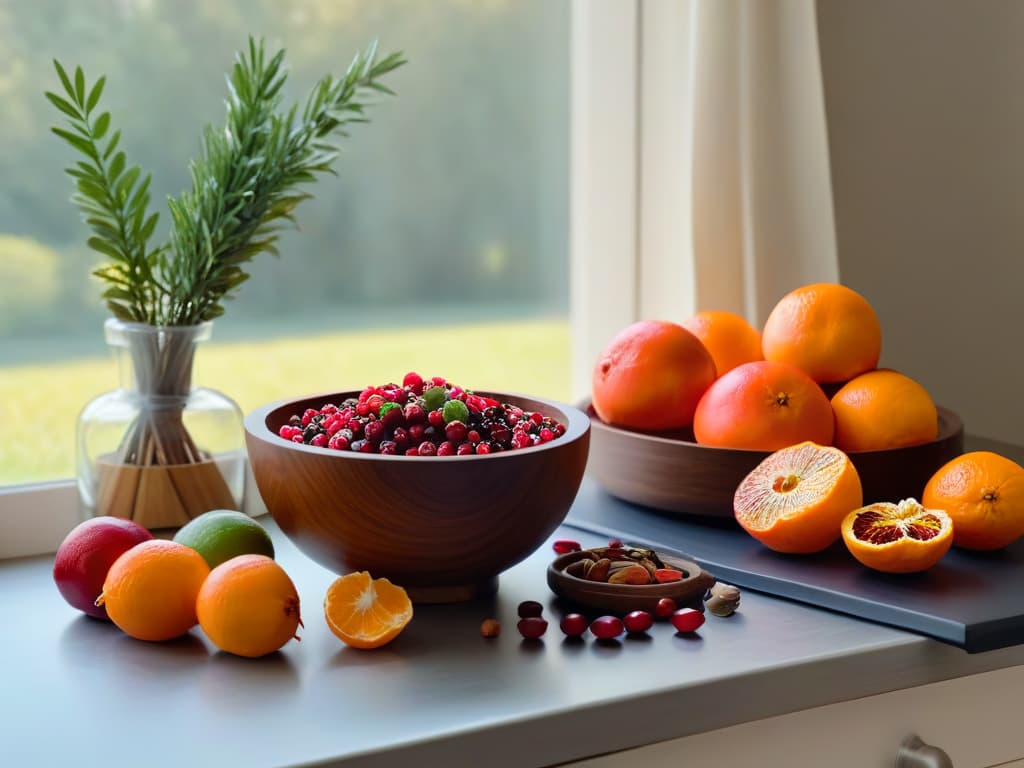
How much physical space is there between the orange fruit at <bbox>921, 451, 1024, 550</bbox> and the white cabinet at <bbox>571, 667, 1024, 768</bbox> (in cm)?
14

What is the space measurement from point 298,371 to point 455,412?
0.75m

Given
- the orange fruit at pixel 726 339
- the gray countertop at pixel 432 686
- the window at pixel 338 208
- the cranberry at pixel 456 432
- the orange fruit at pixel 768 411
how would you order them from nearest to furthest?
the gray countertop at pixel 432 686 < the cranberry at pixel 456 432 < the orange fruit at pixel 768 411 < the orange fruit at pixel 726 339 < the window at pixel 338 208

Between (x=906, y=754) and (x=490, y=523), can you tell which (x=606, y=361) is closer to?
(x=490, y=523)

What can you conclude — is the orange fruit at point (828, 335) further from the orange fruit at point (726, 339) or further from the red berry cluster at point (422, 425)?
the red berry cluster at point (422, 425)

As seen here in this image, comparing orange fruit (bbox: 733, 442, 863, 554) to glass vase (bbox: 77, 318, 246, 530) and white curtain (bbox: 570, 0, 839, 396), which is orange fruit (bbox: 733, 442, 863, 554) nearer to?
white curtain (bbox: 570, 0, 839, 396)

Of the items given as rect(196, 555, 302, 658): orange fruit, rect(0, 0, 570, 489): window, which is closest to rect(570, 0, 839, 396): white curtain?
rect(0, 0, 570, 489): window

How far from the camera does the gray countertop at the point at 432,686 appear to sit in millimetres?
775

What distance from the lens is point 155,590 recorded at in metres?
0.93

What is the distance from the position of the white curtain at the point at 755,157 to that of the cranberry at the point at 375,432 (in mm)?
671

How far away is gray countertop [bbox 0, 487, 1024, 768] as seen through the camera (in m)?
0.77

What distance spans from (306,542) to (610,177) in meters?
0.93

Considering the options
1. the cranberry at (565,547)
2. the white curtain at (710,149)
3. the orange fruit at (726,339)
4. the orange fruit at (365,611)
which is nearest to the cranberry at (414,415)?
the orange fruit at (365,611)

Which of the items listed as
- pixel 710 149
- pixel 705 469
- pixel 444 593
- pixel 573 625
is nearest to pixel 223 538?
pixel 444 593

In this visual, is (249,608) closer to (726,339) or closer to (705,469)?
(705,469)
